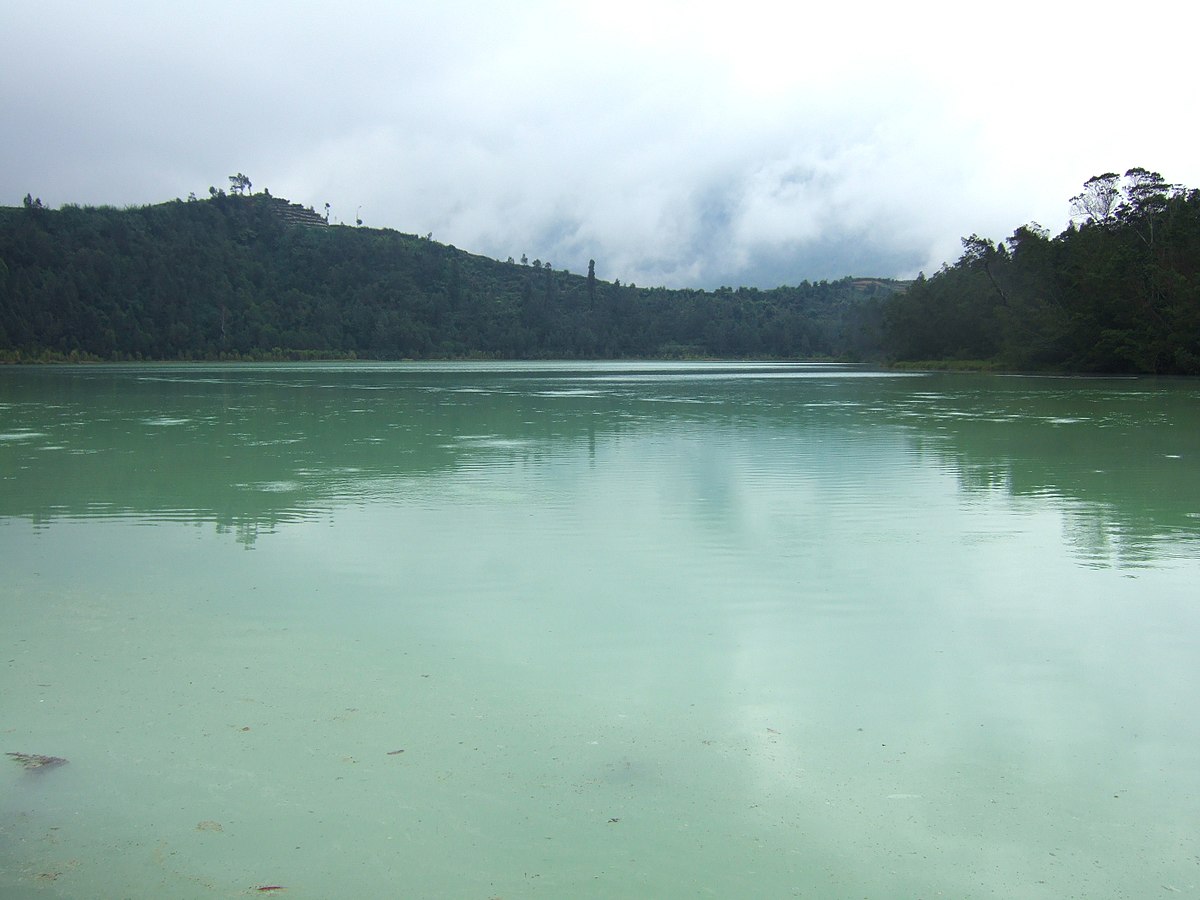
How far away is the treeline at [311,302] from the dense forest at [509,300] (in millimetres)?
272

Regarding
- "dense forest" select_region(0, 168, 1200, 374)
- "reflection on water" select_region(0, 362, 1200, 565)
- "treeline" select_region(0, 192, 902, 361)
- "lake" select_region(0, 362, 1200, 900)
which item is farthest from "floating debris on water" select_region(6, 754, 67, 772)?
"treeline" select_region(0, 192, 902, 361)

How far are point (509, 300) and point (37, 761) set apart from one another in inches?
5959

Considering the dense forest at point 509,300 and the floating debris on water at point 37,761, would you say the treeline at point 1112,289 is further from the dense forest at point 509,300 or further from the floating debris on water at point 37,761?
the floating debris on water at point 37,761

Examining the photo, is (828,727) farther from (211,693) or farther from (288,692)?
(211,693)

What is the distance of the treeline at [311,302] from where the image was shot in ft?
349

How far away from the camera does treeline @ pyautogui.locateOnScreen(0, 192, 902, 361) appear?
106m

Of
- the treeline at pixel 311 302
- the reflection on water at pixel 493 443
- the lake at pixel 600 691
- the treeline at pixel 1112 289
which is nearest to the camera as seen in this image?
the lake at pixel 600 691

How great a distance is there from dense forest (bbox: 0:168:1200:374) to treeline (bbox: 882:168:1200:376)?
0.10 meters

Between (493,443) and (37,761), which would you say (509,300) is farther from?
(37,761)

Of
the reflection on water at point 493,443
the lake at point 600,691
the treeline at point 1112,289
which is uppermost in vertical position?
the treeline at point 1112,289

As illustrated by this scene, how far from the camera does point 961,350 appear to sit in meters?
73.7

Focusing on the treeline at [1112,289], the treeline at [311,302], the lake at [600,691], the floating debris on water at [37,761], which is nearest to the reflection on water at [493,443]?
the lake at [600,691]

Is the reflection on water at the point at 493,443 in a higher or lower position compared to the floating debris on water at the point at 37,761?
higher

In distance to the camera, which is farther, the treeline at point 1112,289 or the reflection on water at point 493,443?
the treeline at point 1112,289
